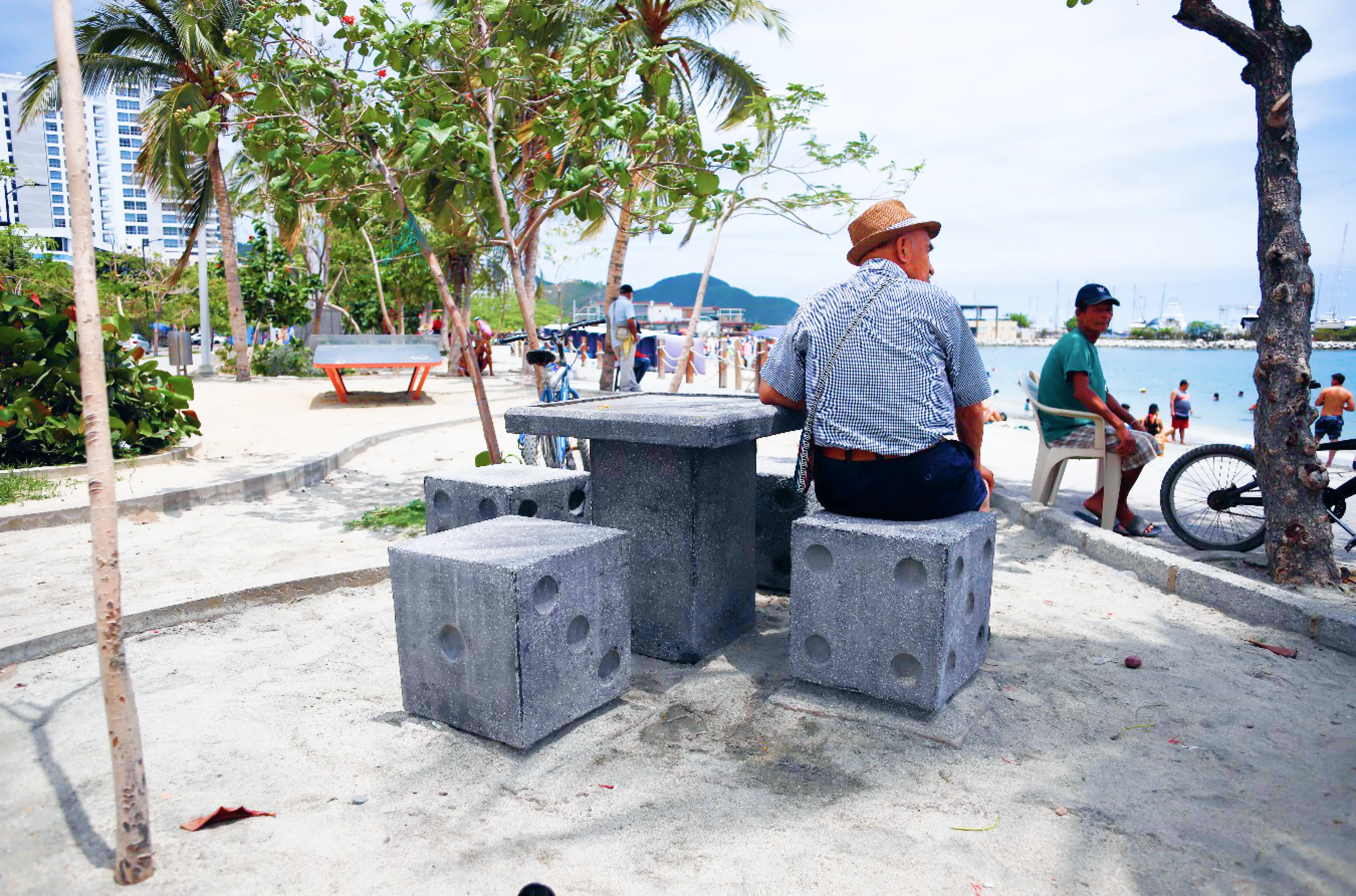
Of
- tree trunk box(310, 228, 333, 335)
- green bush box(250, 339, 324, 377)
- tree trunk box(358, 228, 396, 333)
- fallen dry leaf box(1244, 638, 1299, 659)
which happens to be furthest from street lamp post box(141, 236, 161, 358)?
fallen dry leaf box(1244, 638, 1299, 659)

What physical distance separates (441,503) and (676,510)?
4.34 feet

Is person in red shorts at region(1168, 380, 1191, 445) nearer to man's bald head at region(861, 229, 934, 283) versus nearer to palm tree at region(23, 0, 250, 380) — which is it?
man's bald head at region(861, 229, 934, 283)

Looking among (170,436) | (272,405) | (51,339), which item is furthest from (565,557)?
(272,405)

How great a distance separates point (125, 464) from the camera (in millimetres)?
7508

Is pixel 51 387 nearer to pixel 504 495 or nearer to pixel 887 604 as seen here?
pixel 504 495

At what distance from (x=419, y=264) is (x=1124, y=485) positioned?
24000 mm

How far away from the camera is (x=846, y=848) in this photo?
7.38 ft

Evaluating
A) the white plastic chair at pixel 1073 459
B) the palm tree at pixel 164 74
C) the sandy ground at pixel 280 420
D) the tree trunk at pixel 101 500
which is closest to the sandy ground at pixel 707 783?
the tree trunk at pixel 101 500

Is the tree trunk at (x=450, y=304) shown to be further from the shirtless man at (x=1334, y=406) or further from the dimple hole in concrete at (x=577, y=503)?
the shirtless man at (x=1334, y=406)

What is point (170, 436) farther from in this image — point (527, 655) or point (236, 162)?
point (236, 162)

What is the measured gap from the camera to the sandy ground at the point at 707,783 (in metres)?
2.15

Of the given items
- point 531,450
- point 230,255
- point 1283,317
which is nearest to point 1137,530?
point 1283,317

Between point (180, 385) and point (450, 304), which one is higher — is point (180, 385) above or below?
below

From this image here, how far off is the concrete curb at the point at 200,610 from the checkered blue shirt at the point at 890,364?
2098 millimetres
